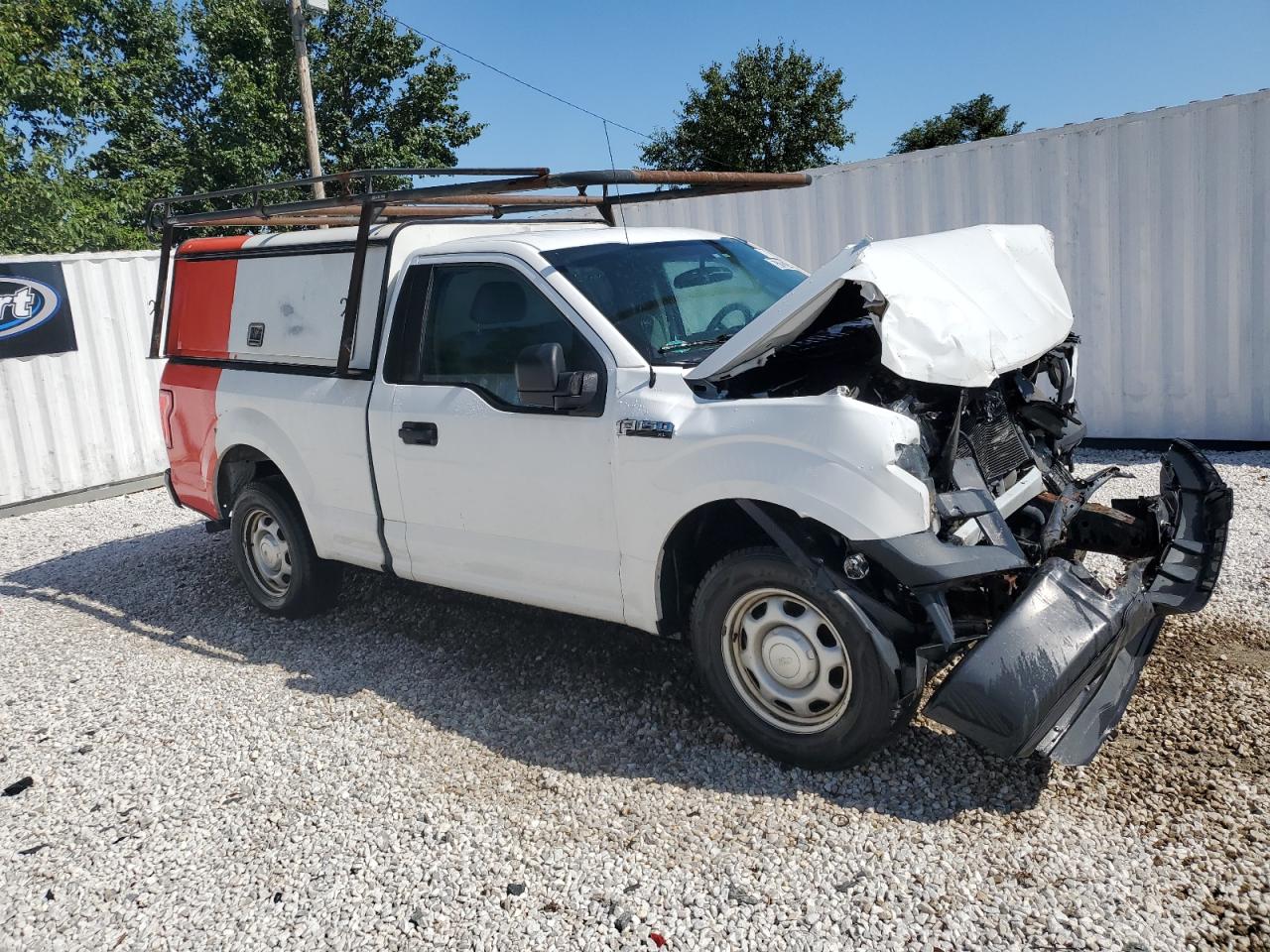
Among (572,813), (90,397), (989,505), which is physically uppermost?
(90,397)

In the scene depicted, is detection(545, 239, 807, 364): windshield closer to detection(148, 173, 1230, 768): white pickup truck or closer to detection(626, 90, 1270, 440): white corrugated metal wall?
detection(148, 173, 1230, 768): white pickup truck

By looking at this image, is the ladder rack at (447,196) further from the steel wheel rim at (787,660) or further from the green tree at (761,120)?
the green tree at (761,120)

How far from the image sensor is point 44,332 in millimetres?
9727

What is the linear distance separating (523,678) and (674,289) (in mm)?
1959

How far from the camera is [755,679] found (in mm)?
3773

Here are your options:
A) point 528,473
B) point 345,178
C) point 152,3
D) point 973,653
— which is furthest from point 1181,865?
point 152,3

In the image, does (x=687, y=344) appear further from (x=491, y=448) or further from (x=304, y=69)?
(x=304, y=69)

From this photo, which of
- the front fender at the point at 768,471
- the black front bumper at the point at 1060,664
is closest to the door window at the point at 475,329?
the front fender at the point at 768,471

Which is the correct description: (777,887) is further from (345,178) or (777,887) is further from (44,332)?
(44,332)

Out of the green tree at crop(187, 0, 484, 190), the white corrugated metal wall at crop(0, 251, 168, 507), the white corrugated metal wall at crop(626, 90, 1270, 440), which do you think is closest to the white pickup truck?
the white corrugated metal wall at crop(626, 90, 1270, 440)

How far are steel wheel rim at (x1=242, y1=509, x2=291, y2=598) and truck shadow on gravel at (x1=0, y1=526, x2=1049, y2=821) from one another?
24 centimetres

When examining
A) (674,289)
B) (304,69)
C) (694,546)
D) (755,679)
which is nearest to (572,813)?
(755,679)

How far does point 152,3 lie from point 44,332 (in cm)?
2319

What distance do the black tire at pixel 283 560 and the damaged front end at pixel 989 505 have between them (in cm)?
290
